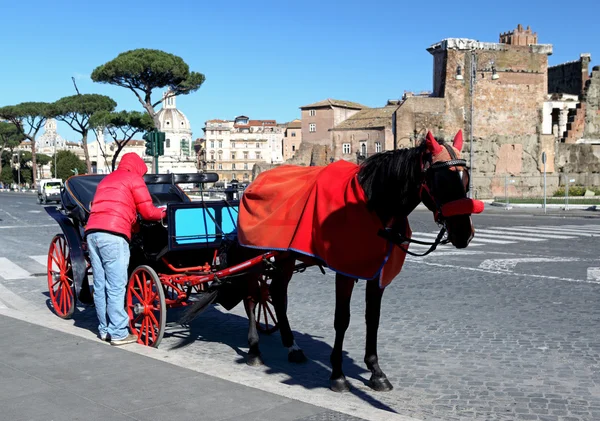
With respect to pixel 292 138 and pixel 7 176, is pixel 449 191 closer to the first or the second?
pixel 7 176

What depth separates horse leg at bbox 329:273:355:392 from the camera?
500 centimetres

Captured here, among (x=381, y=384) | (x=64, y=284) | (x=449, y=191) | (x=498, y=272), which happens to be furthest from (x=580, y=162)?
(x=449, y=191)

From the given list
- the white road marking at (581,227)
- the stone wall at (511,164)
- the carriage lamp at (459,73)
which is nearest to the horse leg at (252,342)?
the white road marking at (581,227)

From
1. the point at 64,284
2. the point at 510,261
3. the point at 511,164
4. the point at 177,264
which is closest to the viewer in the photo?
the point at 177,264

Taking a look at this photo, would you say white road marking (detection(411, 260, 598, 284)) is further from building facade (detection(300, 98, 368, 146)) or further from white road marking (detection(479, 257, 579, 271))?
building facade (detection(300, 98, 368, 146))

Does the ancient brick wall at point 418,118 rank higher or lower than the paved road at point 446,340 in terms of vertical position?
higher

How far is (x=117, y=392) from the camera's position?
4.64 meters

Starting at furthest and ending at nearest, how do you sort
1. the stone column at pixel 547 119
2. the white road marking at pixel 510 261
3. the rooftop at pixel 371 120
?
1. the rooftop at pixel 371 120
2. the stone column at pixel 547 119
3. the white road marking at pixel 510 261

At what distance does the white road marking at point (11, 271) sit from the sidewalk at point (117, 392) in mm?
5450

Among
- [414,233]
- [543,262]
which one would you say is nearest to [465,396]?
[543,262]

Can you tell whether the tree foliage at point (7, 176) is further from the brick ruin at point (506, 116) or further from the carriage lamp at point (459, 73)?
the carriage lamp at point (459, 73)

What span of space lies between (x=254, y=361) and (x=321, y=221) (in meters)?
1.50

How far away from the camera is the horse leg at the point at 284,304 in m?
5.88

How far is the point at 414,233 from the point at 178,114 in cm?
10706
